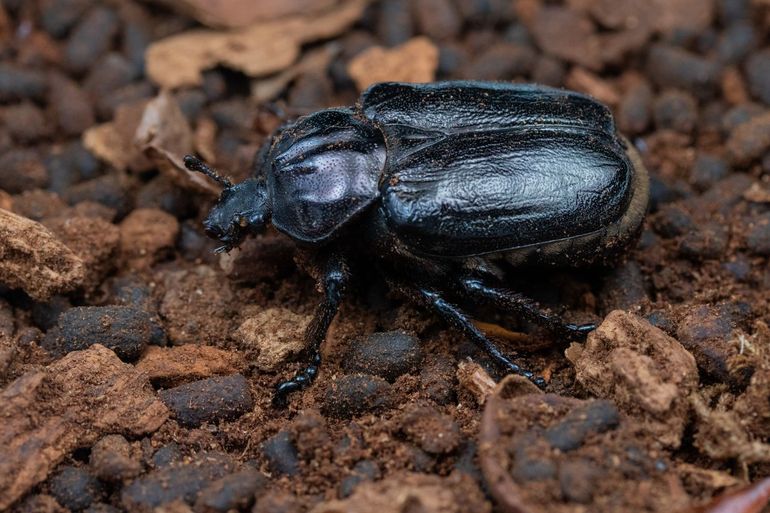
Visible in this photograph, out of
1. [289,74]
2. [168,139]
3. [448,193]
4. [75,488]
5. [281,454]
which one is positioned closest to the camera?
[75,488]

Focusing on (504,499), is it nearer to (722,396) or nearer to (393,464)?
(393,464)

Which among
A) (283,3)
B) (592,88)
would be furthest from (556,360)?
(283,3)

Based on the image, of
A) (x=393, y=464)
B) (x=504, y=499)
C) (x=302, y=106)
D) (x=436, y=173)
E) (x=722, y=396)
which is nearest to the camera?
(x=504, y=499)

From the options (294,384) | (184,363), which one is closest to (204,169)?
(184,363)

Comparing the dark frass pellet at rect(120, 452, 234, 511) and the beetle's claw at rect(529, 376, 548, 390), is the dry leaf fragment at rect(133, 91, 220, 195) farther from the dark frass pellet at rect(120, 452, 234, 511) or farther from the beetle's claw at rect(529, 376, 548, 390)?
Answer: the beetle's claw at rect(529, 376, 548, 390)

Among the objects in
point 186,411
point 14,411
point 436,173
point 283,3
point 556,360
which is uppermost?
point 283,3

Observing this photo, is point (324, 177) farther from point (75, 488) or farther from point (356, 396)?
point (75, 488)

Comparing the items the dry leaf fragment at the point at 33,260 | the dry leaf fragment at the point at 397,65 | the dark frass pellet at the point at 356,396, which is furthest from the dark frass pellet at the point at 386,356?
the dry leaf fragment at the point at 397,65
